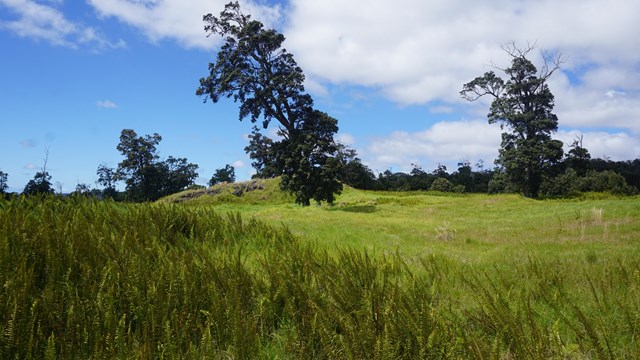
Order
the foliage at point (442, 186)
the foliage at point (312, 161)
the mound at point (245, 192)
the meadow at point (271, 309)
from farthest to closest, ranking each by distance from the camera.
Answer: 1. the foliage at point (442, 186)
2. the mound at point (245, 192)
3. the foliage at point (312, 161)
4. the meadow at point (271, 309)

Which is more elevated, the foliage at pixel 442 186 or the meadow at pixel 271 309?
the foliage at pixel 442 186

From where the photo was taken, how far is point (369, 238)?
11250 millimetres

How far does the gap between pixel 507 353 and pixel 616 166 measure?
85.7 m

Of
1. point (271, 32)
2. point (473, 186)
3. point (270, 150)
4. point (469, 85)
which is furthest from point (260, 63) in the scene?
point (473, 186)

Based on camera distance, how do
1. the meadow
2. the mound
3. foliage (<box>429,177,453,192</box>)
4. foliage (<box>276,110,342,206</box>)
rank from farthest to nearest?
foliage (<box>429,177,453,192</box>), the mound, foliage (<box>276,110,342,206</box>), the meadow

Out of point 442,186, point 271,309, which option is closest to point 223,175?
point 442,186

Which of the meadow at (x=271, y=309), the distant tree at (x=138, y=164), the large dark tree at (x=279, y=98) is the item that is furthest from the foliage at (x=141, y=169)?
the meadow at (x=271, y=309)

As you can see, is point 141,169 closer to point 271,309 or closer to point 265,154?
point 265,154

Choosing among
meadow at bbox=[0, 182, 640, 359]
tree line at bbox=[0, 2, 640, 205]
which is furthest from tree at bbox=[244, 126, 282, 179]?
meadow at bbox=[0, 182, 640, 359]

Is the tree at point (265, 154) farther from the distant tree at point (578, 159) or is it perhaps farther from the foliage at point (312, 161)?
the distant tree at point (578, 159)

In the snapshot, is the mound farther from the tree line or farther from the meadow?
the meadow

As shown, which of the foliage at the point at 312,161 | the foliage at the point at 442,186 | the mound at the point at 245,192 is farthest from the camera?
the foliage at the point at 442,186

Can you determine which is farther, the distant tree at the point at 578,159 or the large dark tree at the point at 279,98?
the distant tree at the point at 578,159

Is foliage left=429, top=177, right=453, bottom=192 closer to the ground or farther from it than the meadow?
farther from it
